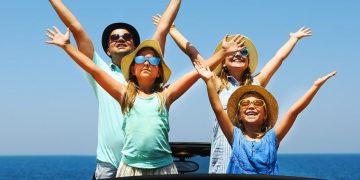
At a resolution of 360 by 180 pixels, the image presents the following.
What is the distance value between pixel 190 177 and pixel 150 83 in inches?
107

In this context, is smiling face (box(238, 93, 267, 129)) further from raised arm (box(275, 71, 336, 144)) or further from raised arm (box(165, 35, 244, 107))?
raised arm (box(165, 35, 244, 107))

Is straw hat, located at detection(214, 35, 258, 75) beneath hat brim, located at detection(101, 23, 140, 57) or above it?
beneath

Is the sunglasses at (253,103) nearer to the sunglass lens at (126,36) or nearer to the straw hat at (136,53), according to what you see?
the straw hat at (136,53)

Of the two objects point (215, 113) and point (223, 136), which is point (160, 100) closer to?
point (215, 113)

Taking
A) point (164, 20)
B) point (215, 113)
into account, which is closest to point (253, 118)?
point (215, 113)

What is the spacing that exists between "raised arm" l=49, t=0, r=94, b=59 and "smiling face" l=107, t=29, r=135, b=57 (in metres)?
0.22

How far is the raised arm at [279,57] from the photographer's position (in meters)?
6.64

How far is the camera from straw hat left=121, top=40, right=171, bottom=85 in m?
5.69

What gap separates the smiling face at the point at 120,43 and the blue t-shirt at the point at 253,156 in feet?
3.96

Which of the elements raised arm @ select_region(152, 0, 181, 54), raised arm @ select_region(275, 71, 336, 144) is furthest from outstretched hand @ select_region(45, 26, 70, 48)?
raised arm @ select_region(275, 71, 336, 144)

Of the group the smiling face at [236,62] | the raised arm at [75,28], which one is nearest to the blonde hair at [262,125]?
the smiling face at [236,62]

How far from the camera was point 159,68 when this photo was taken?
575 cm

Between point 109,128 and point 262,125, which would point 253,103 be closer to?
point 262,125

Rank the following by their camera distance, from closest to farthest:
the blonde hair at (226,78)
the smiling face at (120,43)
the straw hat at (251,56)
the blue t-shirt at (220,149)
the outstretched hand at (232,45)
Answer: the outstretched hand at (232,45)
the blue t-shirt at (220,149)
the smiling face at (120,43)
the blonde hair at (226,78)
the straw hat at (251,56)
